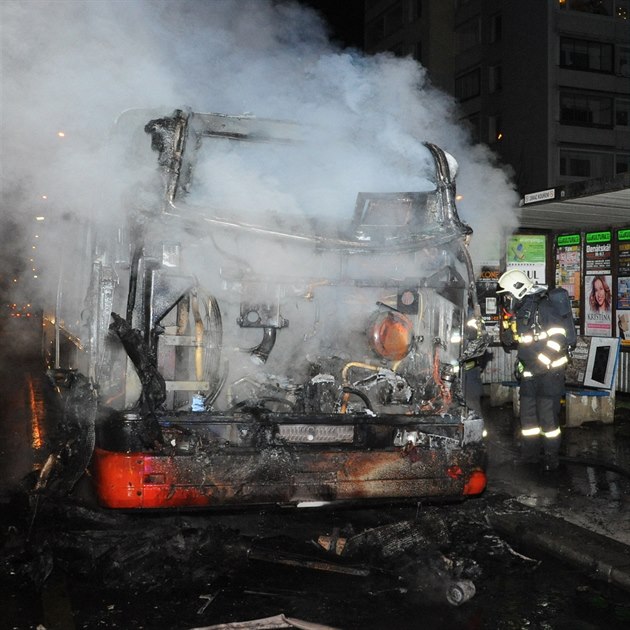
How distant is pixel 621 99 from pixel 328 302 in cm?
3498

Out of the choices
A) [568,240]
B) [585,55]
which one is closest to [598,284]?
[568,240]

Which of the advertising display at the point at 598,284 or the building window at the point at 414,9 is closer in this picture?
the advertising display at the point at 598,284

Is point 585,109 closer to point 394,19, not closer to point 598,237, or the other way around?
point 394,19

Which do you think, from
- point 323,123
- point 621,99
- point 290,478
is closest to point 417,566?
point 290,478

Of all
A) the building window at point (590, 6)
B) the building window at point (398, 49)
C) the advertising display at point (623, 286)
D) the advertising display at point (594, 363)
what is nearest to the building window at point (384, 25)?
the building window at point (398, 49)

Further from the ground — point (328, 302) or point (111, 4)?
point (111, 4)

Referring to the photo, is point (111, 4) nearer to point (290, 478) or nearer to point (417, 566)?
point (290, 478)

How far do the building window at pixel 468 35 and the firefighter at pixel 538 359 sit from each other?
3458 centimetres

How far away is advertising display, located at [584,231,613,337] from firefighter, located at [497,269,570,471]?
4467 mm

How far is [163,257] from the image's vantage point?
4.85 m

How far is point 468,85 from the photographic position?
3919 cm

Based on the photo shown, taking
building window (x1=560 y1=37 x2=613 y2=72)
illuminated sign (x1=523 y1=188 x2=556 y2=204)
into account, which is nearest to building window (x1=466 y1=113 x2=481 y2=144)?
building window (x1=560 y1=37 x2=613 y2=72)

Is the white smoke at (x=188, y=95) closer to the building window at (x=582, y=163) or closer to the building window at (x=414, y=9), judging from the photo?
the building window at (x=582, y=163)

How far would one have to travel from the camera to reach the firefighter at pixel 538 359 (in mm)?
7102
